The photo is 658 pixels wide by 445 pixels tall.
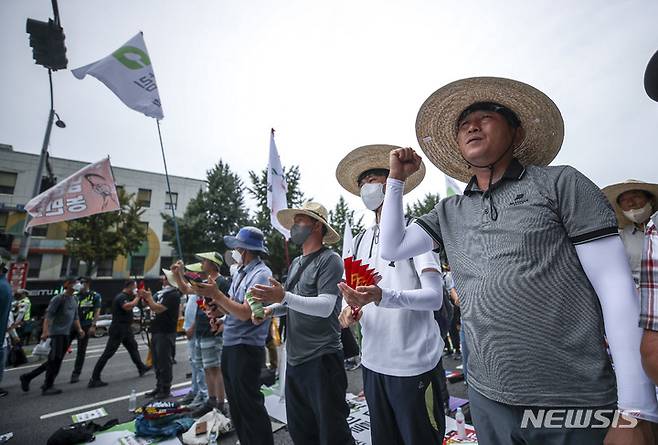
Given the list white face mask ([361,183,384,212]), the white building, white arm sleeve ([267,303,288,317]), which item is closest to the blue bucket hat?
white arm sleeve ([267,303,288,317])

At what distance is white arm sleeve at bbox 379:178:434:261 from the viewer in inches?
66.1

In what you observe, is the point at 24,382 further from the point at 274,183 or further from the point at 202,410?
the point at 274,183

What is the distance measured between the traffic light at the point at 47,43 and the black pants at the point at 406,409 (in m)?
8.87

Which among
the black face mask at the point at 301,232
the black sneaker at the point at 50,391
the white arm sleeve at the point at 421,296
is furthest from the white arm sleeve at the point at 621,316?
the black sneaker at the point at 50,391

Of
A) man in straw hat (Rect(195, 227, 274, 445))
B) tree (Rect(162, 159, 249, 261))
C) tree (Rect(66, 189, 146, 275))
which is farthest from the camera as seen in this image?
tree (Rect(162, 159, 249, 261))

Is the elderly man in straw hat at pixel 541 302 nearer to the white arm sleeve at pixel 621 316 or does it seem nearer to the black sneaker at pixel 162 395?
the white arm sleeve at pixel 621 316

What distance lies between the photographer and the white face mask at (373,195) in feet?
8.32

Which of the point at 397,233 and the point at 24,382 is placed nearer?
the point at 397,233

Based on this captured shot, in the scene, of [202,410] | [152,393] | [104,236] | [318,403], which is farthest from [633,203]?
[104,236]

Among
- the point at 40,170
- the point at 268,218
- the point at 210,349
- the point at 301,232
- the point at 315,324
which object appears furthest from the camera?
the point at 268,218

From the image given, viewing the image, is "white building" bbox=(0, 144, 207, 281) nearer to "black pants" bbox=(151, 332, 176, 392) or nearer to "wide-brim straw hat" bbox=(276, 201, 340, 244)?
"black pants" bbox=(151, 332, 176, 392)

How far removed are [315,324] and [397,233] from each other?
52.2 inches

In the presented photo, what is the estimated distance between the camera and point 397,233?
1.69 metres

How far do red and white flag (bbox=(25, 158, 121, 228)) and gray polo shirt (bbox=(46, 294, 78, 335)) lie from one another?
1.85 metres
